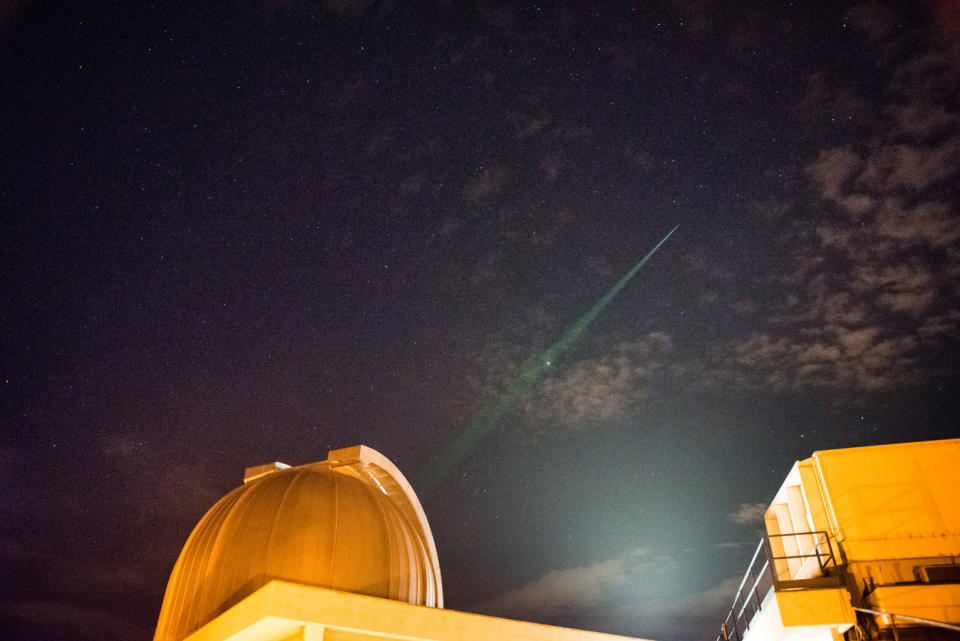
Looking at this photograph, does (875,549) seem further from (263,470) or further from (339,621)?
(263,470)

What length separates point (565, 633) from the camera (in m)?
11.4

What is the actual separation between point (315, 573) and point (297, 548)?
1.92ft

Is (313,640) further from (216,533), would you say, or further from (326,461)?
(326,461)

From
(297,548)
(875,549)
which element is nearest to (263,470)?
(297,548)

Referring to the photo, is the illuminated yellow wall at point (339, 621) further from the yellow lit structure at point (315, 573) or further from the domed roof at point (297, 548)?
the domed roof at point (297, 548)

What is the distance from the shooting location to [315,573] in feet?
37.9

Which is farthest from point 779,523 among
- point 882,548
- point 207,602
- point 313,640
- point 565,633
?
point 207,602

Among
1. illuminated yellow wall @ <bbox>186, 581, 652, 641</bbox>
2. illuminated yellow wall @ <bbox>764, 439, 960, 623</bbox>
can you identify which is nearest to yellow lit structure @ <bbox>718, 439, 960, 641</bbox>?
illuminated yellow wall @ <bbox>764, 439, 960, 623</bbox>

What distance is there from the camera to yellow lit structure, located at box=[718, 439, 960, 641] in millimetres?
10367

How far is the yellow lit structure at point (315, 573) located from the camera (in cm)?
944

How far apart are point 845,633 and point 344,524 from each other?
9.06 m

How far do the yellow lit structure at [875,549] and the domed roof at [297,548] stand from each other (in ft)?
23.1

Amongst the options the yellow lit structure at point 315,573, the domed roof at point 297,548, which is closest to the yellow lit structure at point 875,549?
the yellow lit structure at point 315,573

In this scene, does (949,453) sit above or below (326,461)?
below
